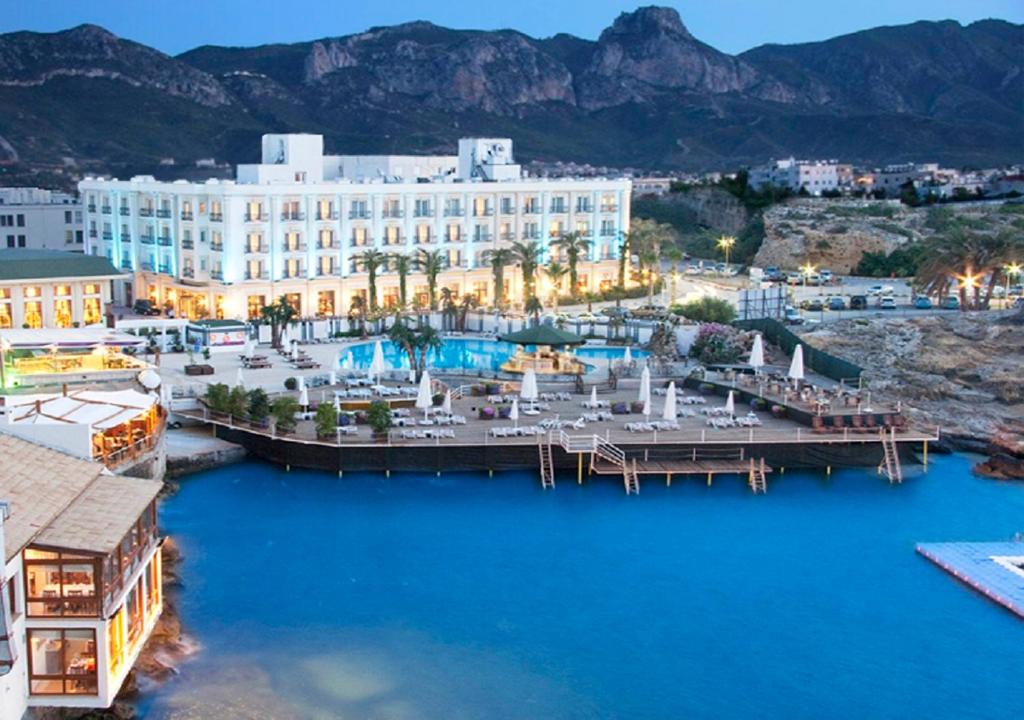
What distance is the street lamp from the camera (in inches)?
3667

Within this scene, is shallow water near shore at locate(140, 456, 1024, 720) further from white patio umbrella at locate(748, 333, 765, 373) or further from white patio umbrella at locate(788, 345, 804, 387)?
white patio umbrella at locate(748, 333, 765, 373)

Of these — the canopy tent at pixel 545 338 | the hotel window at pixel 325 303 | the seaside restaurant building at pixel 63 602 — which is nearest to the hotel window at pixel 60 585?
the seaside restaurant building at pixel 63 602

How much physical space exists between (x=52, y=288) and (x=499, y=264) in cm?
2325

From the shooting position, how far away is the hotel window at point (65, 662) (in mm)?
21484

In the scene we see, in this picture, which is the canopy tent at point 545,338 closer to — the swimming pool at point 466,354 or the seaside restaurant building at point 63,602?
the swimming pool at point 466,354

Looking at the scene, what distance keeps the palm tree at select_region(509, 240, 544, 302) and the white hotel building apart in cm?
228

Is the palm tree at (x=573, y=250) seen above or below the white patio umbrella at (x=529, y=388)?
above

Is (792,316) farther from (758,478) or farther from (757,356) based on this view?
(758,478)

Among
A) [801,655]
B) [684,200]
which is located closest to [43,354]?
[801,655]

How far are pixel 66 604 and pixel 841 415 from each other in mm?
28750

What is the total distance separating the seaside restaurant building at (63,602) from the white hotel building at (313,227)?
45569mm

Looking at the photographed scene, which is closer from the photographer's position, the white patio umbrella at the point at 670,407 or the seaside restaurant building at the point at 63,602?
the seaside restaurant building at the point at 63,602

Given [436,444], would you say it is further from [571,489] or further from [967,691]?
[967,691]

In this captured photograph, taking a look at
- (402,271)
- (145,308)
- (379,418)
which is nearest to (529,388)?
(379,418)
